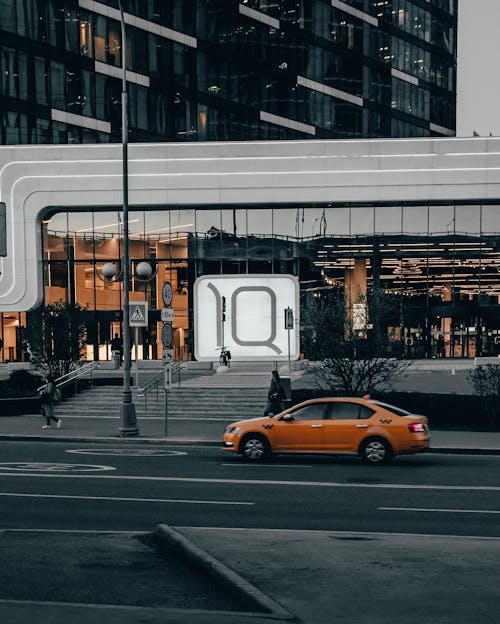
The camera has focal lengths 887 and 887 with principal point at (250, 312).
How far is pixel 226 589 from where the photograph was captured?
8516 mm

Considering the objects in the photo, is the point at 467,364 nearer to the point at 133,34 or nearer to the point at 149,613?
the point at 133,34

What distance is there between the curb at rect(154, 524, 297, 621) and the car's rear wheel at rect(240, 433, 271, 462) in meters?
8.31

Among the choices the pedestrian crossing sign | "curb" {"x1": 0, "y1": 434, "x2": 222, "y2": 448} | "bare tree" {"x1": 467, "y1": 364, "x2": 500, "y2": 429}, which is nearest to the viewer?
"curb" {"x1": 0, "y1": 434, "x2": 222, "y2": 448}

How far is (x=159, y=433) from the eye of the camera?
25547 millimetres

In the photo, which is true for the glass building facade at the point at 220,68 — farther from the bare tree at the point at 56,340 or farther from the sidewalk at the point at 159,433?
the sidewalk at the point at 159,433

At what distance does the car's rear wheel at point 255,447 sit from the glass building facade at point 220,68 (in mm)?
39199

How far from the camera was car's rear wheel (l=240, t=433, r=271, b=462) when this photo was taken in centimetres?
1945

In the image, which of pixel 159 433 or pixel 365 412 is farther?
pixel 159 433

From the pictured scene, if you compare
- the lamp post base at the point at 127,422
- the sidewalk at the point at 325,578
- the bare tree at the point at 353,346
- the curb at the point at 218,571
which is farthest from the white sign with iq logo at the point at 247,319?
the curb at the point at 218,571

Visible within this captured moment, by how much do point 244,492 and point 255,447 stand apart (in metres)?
3.75

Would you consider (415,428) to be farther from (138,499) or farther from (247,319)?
(247,319)

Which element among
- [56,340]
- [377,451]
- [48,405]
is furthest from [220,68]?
[377,451]

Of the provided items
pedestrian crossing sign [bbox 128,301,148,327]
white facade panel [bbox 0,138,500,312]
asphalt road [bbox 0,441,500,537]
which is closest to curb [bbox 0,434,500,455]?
asphalt road [bbox 0,441,500,537]

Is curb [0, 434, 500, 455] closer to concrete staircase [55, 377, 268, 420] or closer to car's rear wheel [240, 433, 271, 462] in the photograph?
car's rear wheel [240, 433, 271, 462]
